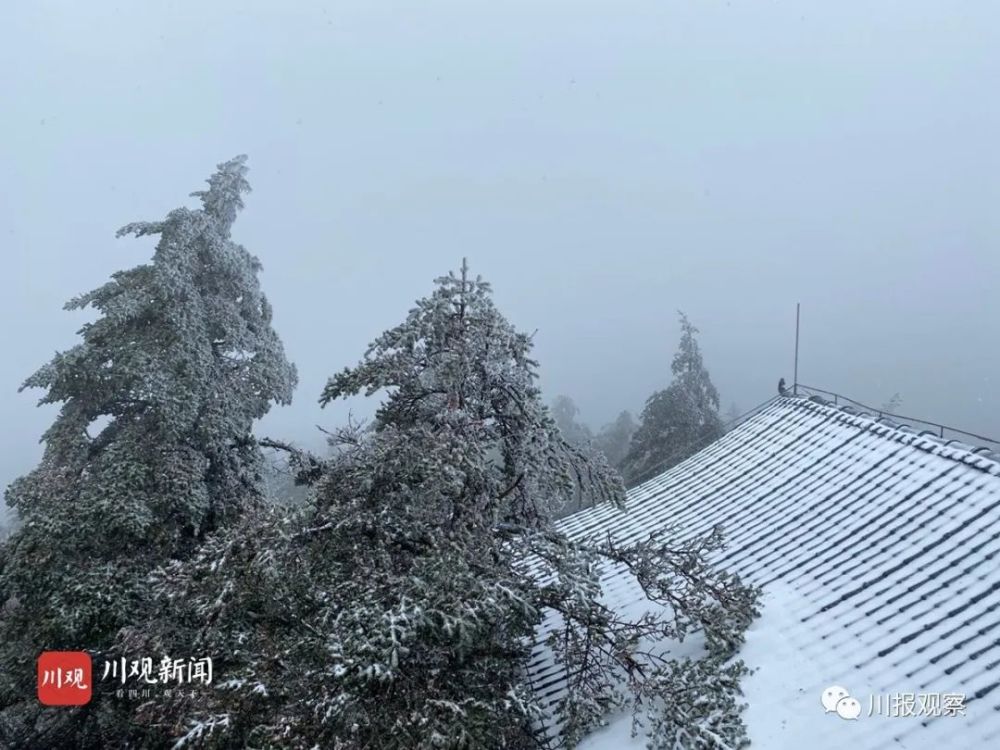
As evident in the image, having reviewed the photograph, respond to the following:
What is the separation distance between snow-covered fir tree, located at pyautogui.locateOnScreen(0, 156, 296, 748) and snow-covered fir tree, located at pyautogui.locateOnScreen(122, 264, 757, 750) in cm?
242

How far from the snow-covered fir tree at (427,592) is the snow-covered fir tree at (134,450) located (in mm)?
2416

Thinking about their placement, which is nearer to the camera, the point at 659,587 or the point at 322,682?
the point at 322,682

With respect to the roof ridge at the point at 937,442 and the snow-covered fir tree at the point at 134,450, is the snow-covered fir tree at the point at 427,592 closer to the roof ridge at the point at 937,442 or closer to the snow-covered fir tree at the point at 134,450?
the snow-covered fir tree at the point at 134,450

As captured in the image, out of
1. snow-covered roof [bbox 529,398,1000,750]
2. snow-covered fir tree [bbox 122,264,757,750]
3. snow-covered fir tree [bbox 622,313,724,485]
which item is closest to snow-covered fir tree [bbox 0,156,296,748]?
snow-covered fir tree [bbox 122,264,757,750]

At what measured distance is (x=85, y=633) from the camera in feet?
28.4

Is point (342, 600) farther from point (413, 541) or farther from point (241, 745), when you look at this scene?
point (241, 745)

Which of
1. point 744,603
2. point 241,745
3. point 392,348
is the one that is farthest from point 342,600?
point 744,603

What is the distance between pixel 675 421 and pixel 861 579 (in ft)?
59.7

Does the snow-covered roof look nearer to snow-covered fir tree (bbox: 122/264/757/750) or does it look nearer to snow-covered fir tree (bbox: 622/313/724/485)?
snow-covered fir tree (bbox: 122/264/757/750)

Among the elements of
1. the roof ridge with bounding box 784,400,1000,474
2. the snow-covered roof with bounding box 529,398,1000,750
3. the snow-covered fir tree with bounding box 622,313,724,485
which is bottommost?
the snow-covered roof with bounding box 529,398,1000,750

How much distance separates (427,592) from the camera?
5.35 m

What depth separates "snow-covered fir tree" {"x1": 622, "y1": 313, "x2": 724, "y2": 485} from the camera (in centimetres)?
2486

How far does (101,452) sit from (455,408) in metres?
7.36

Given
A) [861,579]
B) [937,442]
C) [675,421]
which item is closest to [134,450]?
[861,579]
